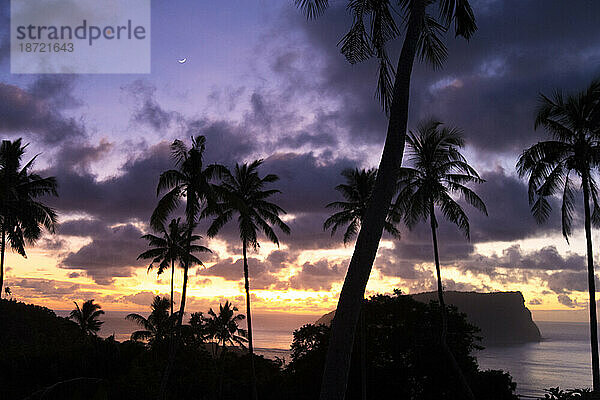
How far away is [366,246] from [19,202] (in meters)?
24.8

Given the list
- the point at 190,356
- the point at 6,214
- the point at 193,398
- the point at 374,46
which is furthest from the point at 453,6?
the point at 190,356

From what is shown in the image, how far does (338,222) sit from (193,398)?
14441 millimetres

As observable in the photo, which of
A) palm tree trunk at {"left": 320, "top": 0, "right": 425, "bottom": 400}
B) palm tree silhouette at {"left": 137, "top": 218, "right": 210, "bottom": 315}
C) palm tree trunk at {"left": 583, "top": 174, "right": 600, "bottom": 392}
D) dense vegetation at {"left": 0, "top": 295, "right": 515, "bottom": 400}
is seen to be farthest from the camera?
palm tree silhouette at {"left": 137, "top": 218, "right": 210, "bottom": 315}

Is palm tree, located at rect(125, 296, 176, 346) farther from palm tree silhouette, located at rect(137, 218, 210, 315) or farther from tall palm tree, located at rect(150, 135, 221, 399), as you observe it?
tall palm tree, located at rect(150, 135, 221, 399)

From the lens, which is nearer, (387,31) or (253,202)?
(387,31)

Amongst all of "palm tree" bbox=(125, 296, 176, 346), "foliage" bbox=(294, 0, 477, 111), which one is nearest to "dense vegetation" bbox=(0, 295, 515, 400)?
"palm tree" bbox=(125, 296, 176, 346)

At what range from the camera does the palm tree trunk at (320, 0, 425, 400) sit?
503 centimetres

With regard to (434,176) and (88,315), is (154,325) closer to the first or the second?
(88,315)

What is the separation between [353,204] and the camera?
2927 cm

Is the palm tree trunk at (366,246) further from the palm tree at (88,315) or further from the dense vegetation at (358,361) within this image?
the palm tree at (88,315)

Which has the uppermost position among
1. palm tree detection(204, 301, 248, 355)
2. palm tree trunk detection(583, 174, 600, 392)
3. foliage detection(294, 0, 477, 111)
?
foliage detection(294, 0, 477, 111)

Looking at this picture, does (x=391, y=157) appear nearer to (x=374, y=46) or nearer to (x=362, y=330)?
(x=374, y=46)

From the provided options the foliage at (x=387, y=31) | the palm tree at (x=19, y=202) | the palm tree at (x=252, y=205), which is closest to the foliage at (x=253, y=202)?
the palm tree at (x=252, y=205)

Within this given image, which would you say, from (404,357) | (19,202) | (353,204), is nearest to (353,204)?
(353,204)
